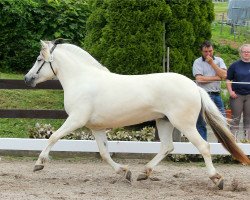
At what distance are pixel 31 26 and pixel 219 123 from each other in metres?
7.49

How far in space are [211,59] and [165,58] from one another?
1.41 m

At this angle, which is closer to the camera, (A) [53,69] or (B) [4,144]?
(A) [53,69]

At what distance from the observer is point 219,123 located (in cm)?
772

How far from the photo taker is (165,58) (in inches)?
411

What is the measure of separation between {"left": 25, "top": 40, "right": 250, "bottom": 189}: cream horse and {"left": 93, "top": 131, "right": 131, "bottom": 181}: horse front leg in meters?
0.01

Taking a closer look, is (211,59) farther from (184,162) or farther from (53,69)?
(53,69)

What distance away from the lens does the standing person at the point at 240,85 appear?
9.20m

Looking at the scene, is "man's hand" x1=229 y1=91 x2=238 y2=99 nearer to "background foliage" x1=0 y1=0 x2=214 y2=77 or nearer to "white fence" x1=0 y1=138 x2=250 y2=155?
"white fence" x1=0 y1=138 x2=250 y2=155

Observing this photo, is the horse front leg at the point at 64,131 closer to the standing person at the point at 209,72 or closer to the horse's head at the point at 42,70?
the horse's head at the point at 42,70

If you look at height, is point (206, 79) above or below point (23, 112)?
above

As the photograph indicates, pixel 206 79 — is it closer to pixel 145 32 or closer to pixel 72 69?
pixel 145 32

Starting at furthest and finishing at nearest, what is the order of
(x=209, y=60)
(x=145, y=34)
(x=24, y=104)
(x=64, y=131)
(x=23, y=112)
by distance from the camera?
(x=24, y=104) < (x=145, y=34) < (x=23, y=112) < (x=209, y=60) < (x=64, y=131)

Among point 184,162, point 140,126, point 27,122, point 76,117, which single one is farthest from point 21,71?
point 76,117

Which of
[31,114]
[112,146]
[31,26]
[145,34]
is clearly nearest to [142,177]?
[112,146]
